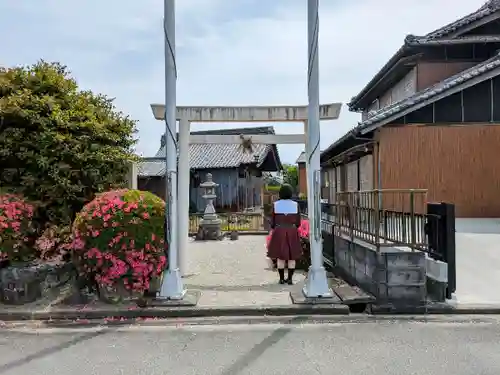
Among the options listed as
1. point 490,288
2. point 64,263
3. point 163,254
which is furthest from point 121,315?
point 490,288

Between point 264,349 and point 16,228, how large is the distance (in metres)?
4.35

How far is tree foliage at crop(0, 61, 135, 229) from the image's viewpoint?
313 inches

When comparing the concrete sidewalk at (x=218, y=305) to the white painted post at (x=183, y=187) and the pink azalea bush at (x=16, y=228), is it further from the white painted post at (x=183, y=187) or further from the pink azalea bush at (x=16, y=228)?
the pink azalea bush at (x=16, y=228)

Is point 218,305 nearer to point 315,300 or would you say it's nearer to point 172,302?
point 172,302

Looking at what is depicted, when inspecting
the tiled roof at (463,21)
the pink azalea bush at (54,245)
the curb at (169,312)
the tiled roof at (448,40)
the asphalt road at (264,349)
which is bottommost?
the asphalt road at (264,349)

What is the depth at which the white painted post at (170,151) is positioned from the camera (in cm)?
675

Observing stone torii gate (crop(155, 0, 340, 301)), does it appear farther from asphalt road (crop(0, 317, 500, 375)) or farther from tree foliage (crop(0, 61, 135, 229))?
tree foliage (crop(0, 61, 135, 229))

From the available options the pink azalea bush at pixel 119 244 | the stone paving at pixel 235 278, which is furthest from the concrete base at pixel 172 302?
the pink azalea bush at pixel 119 244

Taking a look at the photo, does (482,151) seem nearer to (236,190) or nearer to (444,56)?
(444,56)

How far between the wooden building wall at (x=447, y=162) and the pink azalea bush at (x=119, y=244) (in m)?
9.45

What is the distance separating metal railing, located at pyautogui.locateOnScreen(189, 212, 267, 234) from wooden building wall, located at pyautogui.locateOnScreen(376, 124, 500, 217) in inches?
269

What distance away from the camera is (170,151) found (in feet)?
22.7

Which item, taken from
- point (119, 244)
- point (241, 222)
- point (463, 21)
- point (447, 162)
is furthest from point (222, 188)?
point (119, 244)

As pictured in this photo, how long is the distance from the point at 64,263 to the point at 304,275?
4315mm
